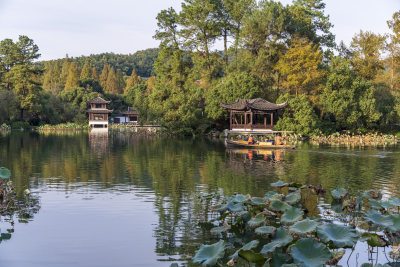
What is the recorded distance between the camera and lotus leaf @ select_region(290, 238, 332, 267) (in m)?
5.51

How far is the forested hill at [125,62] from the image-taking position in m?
126

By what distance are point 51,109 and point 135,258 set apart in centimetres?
5588

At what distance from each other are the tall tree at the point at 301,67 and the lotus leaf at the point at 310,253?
36.2 meters

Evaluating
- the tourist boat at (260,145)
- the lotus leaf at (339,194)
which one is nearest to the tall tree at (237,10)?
the tourist boat at (260,145)

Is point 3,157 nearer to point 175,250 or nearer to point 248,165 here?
point 248,165

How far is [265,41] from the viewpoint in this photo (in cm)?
4447

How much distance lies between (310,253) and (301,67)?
37.5 m

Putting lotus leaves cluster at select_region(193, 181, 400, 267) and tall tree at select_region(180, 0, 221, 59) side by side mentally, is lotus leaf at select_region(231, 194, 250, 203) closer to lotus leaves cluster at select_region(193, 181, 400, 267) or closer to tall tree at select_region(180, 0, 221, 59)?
lotus leaves cluster at select_region(193, 181, 400, 267)

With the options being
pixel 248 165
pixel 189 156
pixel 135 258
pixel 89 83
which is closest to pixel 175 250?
pixel 135 258

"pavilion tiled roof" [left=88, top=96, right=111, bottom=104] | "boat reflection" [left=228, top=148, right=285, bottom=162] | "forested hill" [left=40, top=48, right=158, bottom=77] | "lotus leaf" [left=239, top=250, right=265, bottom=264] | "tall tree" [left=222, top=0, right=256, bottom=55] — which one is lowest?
"boat reflection" [left=228, top=148, right=285, bottom=162]

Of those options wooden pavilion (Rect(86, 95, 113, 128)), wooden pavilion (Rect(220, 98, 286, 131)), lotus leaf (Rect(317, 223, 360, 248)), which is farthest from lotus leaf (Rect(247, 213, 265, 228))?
wooden pavilion (Rect(86, 95, 113, 128))

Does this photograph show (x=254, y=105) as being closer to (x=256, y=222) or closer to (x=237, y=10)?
(x=237, y=10)

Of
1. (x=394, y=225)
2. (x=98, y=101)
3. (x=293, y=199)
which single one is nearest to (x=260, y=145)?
(x=293, y=199)

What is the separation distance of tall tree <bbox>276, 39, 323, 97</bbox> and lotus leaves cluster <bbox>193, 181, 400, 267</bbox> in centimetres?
3136
